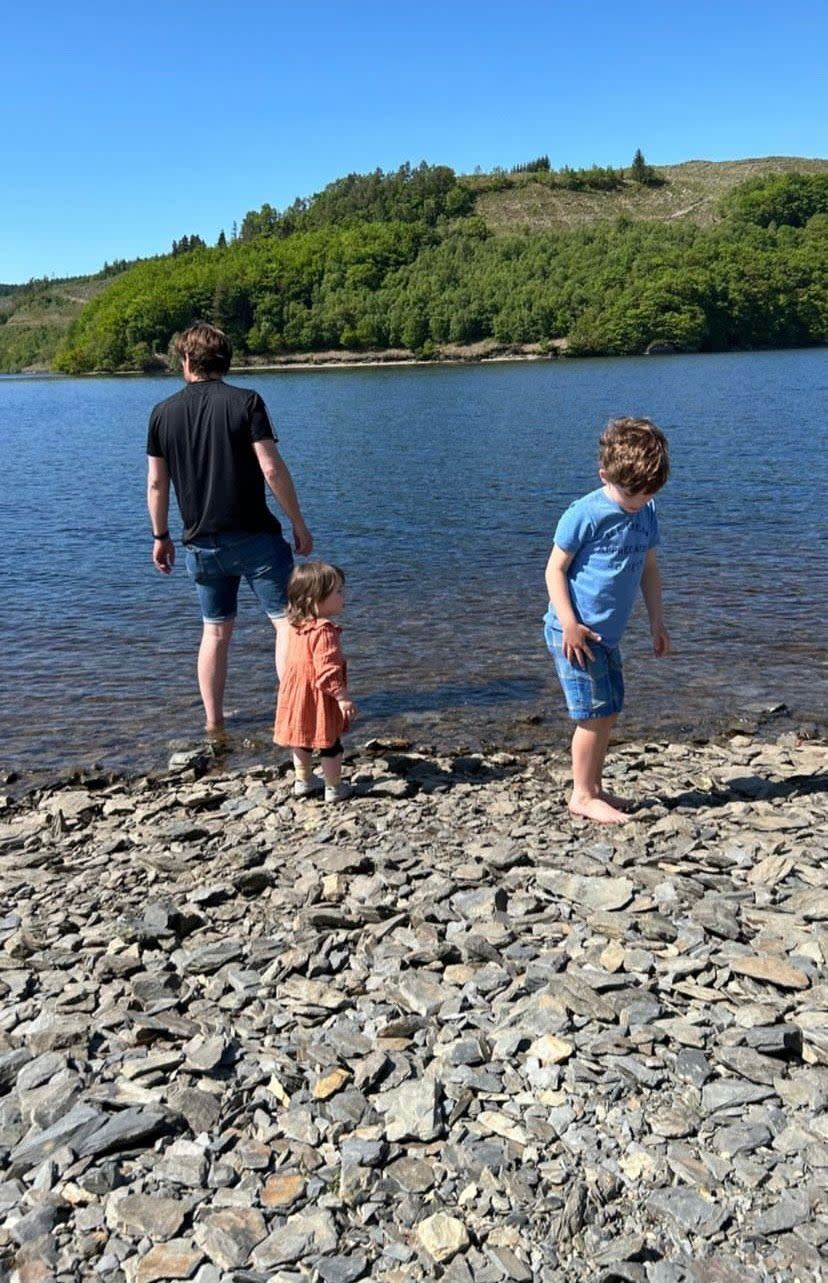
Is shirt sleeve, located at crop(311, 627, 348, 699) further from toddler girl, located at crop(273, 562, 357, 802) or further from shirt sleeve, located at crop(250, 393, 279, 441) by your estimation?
shirt sleeve, located at crop(250, 393, 279, 441)

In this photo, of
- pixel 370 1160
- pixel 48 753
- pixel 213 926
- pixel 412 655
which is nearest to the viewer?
pixel 370 1160

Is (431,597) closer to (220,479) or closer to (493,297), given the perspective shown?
(220,479)

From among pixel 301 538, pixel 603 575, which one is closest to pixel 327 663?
pixel 301 538

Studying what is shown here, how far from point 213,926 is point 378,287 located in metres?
187

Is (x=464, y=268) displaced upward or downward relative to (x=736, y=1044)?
upward

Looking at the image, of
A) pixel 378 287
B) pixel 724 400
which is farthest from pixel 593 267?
pixel 724 400

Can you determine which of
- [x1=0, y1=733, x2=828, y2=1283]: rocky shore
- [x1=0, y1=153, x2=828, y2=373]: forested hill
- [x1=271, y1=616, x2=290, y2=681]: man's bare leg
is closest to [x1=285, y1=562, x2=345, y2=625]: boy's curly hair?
[x1=271, y1=616, x2=290, y2=681]: man's bare leg

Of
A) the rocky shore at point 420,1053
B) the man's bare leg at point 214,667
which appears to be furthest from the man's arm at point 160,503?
the rocky shore at point 420,1053

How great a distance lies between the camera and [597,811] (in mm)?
6973

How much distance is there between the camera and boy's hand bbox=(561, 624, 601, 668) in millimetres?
6508

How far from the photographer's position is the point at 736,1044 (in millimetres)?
4207

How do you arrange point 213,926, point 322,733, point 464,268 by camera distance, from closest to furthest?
point 213,926 < point 322,733 < point 464,268

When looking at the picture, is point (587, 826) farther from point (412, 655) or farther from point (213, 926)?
point (412, 655)

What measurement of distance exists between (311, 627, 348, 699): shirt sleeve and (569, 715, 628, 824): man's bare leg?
67.9 inches
